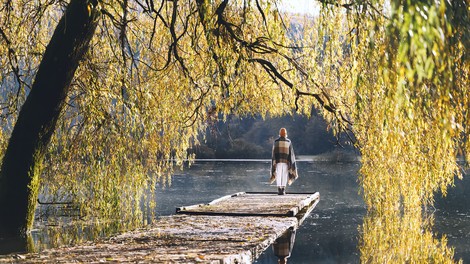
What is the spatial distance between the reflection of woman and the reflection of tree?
43.1 inches

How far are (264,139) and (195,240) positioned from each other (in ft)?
230

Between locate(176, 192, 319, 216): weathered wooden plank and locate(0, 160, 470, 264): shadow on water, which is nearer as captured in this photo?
locate(0, 160, 470, 264): shadow on water

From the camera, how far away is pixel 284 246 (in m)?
10.3

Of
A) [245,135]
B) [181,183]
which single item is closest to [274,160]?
[181,183]

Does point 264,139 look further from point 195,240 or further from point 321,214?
point 195,240

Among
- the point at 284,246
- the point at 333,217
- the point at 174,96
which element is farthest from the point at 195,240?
the point at 333,217

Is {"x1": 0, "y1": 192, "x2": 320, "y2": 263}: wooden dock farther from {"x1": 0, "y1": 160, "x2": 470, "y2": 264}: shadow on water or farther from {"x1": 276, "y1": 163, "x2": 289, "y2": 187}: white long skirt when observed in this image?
{"x1": 276, "y1": 163, "x2": 289, "y2": 187}: white long skirt

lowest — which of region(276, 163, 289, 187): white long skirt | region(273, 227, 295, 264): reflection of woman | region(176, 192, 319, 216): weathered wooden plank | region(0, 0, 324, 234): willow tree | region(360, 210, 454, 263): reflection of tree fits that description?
region(360, 210, 454, 263): reflection of tree

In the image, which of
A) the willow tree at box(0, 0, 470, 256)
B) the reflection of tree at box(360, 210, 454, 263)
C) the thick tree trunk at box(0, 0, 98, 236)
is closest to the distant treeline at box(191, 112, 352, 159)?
the reflection of tree at box(360, 210, 454, 263)

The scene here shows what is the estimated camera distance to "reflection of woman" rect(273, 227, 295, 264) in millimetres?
9722

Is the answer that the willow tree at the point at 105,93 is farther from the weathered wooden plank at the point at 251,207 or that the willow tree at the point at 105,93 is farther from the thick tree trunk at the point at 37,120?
the weathered wooden plank at the point at 251,207

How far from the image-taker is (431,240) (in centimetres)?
1172

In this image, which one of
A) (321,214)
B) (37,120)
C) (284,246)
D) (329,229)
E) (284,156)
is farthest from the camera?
(321,214)

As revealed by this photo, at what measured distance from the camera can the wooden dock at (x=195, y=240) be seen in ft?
21.4
